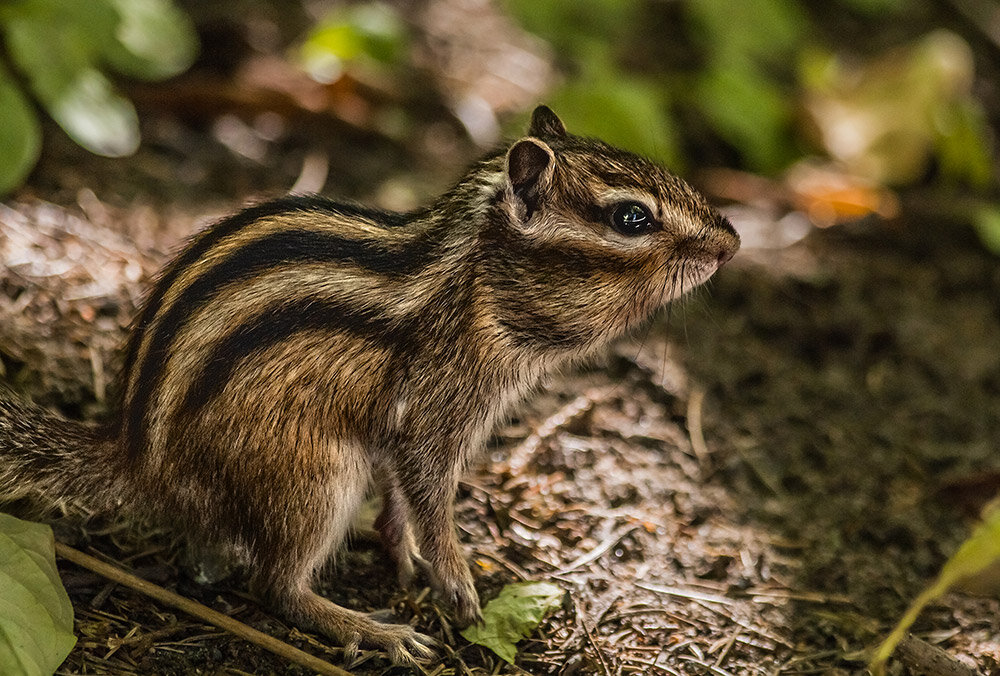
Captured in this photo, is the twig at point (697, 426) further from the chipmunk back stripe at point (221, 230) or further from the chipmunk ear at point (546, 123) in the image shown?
the chipmunk back stripe at point (221, 230)

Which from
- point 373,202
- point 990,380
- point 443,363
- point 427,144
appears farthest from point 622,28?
point 443,363

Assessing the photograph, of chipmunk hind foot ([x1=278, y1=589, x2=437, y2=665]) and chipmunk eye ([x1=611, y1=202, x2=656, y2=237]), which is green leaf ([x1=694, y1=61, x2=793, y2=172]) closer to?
chipmunk eye ([x1=611, y1=202, x2=656, y2=237])

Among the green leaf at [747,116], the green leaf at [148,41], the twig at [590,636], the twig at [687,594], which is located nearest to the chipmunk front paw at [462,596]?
the twig at [590,636]

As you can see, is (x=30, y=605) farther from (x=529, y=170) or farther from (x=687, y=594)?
(x=687, y=594)

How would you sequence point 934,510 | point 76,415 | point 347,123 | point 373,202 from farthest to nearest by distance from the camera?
point 347,123, point 373,202, point 934,510, point 76,415

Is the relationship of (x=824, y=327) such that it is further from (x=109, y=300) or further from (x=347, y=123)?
(x=109, y=300)

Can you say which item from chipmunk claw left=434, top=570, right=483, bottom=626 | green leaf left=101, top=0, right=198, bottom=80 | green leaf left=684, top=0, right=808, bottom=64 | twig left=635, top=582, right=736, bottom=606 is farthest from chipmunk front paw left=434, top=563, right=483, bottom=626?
green leaf left=684, top=0, right=808, bottom=64
